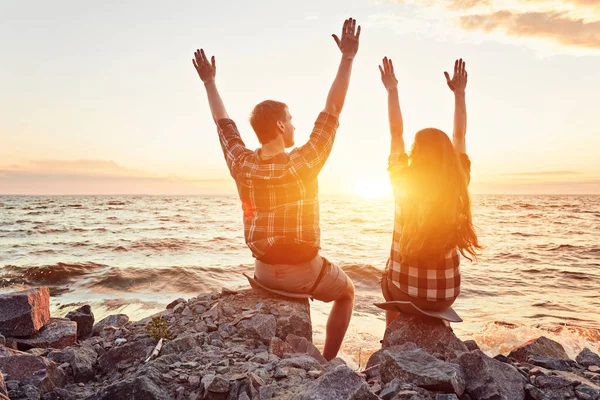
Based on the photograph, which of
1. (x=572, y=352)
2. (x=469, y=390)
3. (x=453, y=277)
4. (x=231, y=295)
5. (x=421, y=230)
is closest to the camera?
(x=469, y=390)

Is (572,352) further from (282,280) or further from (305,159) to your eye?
(305,159)

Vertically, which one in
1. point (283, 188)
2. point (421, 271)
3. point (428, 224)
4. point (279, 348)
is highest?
point (283, 188)

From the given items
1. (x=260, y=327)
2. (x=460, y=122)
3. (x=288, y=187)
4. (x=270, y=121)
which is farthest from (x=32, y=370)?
(x=460, y=122)

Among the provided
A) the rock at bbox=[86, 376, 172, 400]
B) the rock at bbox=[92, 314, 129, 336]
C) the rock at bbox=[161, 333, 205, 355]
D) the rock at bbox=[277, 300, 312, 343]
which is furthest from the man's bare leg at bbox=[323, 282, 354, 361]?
the rock at bbox=[92, 314, 129, 336]

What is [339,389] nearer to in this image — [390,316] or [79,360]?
[390,316]

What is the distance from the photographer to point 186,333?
14.3 feet

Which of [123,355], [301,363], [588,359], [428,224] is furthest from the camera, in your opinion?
[588,359]

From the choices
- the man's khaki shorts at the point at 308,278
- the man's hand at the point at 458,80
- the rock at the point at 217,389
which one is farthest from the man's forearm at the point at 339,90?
the rock at the point at 217,389

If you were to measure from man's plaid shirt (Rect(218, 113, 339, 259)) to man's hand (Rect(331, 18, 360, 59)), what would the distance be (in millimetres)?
710

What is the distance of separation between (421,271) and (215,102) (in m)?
2.79

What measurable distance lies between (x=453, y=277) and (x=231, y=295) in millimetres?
2576

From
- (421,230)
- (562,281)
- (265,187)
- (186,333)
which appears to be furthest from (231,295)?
(562,281)

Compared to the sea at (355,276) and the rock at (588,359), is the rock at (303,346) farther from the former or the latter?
the rock at (588,359)

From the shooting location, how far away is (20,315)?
4930 millimetres
